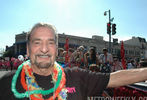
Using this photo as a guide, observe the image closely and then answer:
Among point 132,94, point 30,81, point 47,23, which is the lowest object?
point 132,94

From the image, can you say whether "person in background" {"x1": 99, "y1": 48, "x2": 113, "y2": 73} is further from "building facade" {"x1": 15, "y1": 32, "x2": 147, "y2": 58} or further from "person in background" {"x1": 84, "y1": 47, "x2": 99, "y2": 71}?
"building facade" {"x1": 15, "y1": 32, "x2": 147, "y2": 58}

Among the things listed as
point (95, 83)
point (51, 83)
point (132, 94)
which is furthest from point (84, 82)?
point (132, 94)

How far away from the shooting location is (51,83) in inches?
69.2

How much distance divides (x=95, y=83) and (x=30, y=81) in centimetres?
71

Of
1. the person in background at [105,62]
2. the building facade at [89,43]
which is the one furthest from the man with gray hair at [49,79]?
the building facade at [89,43]

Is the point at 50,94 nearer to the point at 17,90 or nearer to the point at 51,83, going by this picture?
the point at 51,83

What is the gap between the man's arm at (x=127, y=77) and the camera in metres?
1.68

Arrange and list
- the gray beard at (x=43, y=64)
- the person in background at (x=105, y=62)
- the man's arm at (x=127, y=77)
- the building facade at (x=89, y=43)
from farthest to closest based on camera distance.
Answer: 1. the building facade at (x=89, y=43)
2. the person in background at (x=105, y=62)
3. the gray beard at (x=43, y=64)
4. the man's arm at (x=127, y=77)

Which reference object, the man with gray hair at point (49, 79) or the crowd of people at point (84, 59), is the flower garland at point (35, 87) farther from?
the crowd of people at point (84, 59)

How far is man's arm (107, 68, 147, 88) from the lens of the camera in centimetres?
168

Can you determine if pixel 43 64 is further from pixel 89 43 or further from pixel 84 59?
pixel 89 43

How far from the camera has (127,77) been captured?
5.62 ft

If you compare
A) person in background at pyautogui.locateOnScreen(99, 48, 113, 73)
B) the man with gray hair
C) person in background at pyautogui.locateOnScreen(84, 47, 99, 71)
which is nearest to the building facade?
person in background at pyautogui.locateOnScreen(99, 48, 113, 73)

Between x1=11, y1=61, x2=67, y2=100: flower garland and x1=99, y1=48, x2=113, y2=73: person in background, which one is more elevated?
x1=11, y1=61, x2=67, y2=100: flower garland
